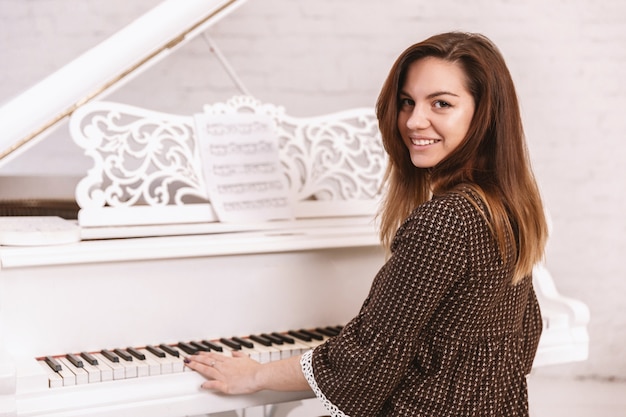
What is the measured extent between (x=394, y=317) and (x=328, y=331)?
24.8 inches

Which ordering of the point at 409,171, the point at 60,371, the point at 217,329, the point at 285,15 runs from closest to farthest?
1. the point at 60,371
2. the point at 409,171
3. the point at 217,329
4. the point at 285,15

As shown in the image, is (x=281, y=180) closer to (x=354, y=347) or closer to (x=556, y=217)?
(x=354, y=347)

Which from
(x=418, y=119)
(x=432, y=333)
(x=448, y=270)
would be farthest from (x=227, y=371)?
(x=418, y=119)

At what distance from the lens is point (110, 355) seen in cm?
190

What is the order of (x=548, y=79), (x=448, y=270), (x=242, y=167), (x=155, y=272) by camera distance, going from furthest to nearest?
(x=548, y=79) < (x=242, y=167) < (x=155, y=272) < (x=448, y=270)

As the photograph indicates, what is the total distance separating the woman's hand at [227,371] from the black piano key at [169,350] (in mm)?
59

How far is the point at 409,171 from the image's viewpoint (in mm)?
1942

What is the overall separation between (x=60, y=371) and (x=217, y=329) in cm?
47

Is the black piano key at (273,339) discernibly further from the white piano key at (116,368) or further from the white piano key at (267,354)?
the white piano key at (116,368)

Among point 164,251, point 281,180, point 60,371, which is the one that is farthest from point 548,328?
point 60,371

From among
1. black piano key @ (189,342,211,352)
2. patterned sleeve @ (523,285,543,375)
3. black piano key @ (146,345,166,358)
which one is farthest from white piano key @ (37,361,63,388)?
patterned sleeve @ (523,285,543,375)

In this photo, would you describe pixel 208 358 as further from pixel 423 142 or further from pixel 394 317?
pixel 423 142

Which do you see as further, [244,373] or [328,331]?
[328,331]

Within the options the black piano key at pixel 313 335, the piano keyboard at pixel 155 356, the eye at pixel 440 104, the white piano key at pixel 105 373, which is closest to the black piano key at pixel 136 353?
the piano keyboard at pixel 155 356
